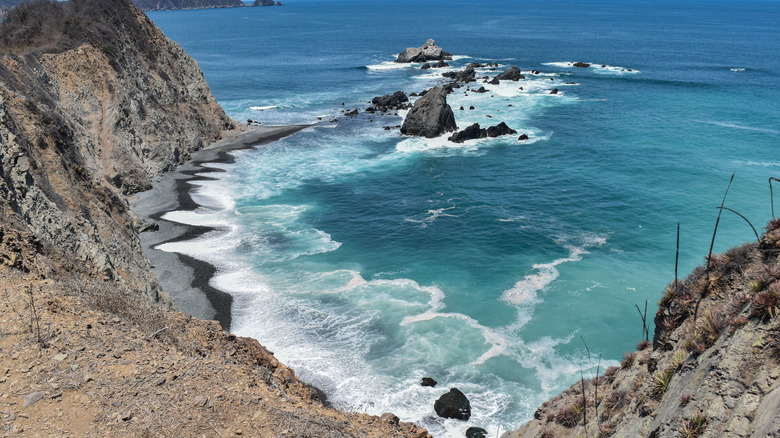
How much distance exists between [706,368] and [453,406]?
1370cm

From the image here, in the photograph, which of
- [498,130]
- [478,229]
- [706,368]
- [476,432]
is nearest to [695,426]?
[706,368]

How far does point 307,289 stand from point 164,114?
116ft

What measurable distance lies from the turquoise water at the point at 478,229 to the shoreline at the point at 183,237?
1080 mm

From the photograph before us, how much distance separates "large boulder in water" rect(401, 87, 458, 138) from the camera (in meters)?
70.1

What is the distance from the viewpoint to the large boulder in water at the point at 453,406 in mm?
22906

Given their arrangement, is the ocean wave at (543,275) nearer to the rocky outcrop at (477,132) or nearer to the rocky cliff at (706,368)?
the rocky cliff at (706,368)

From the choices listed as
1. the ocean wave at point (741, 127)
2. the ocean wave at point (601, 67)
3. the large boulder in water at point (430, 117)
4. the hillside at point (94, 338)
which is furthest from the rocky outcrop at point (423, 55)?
the hillside at point (94, 338)

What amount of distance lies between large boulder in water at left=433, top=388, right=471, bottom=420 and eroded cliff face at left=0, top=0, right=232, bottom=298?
50.7ft

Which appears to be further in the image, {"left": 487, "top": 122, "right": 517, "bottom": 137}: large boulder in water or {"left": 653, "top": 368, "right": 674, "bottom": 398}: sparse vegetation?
{"left": 487, "top": 122, "right": 517, "bottom": 137}: large boulder in water

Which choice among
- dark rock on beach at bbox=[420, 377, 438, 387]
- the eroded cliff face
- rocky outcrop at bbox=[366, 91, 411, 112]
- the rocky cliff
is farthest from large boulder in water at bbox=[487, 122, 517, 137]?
the rocky cliff

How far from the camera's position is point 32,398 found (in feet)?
35.3

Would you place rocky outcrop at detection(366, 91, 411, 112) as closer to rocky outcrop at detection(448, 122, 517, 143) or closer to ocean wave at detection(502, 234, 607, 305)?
rocky outcrop at detection(448, 122, 517, 143)

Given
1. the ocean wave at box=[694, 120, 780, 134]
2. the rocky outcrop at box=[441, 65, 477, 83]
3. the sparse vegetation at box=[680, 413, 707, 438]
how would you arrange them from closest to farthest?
the sparse vegetation at box=[680, 413, 707, 438]
the ocean wave at box=[694, 120, 780, 134]
the rocky outcrop at box=[441, 65, 477, 83]

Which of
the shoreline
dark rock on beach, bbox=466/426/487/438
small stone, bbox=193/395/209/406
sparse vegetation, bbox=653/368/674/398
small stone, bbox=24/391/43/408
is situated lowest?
dark rock on beach, bbox=466/426/487/438
